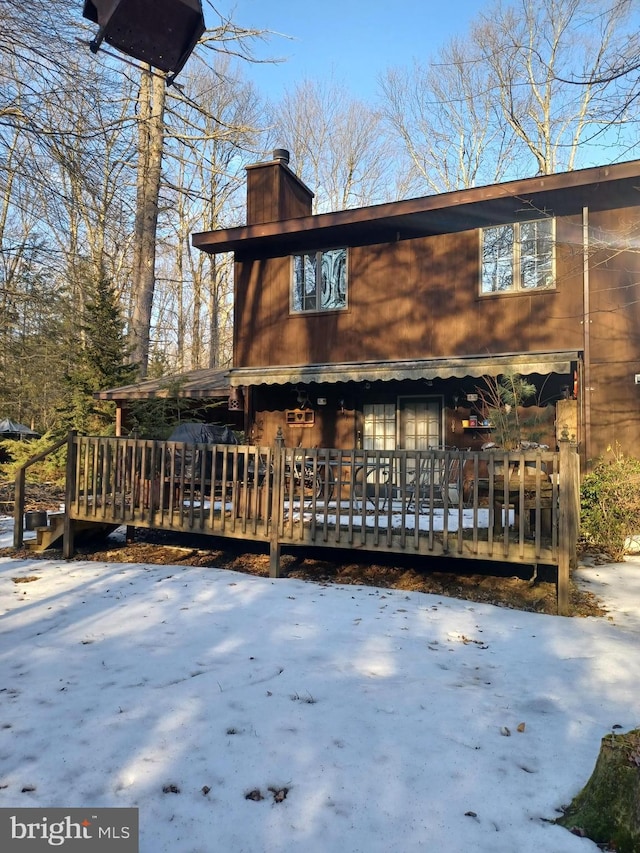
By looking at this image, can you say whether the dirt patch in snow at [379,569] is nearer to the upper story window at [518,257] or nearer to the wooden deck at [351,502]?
the wooden deck at [351,502]

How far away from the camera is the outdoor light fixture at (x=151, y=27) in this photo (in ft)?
6.66

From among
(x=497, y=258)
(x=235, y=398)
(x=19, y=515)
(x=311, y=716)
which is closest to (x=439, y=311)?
(x=497, y=258)

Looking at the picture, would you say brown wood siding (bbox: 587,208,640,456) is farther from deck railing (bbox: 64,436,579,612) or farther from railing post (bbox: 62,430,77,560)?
railing post (bbox: 62,430,77,560)

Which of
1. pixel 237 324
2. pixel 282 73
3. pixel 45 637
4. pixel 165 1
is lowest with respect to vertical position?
pixel 45 637

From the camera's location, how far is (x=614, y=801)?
189 cm

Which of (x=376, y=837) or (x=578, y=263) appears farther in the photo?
(x=578, y=263)

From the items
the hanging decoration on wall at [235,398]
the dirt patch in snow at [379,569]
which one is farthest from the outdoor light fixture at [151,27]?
the hanging decoration on wall at [235,398]

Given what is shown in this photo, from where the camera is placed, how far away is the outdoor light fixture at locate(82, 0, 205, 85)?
2029 millimetres

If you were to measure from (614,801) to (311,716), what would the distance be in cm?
143

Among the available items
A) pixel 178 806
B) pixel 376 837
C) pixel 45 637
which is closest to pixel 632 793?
pixel 376 837

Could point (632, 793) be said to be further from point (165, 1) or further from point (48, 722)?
point (165, 1)

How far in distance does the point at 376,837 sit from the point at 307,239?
1096 centimetres

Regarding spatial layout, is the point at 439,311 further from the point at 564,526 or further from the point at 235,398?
the point at 564,526

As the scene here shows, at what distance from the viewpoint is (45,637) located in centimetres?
404
